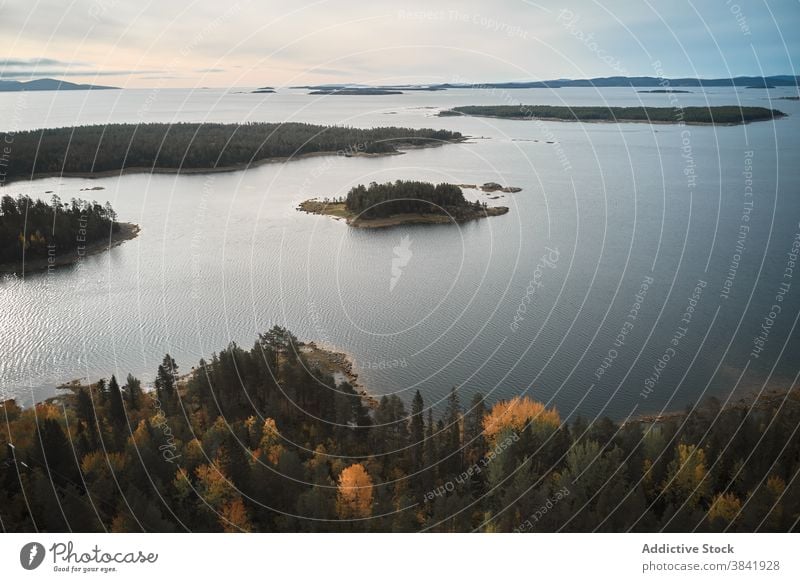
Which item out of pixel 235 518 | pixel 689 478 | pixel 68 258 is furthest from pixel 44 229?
pixel 689 478

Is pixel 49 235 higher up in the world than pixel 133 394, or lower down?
higher up

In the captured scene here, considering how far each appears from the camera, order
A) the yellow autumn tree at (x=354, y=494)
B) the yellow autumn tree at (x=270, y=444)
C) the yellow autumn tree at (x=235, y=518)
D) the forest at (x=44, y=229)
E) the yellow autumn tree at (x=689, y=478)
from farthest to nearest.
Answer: the forest at (x=44, y=229) < the yellow autumn tree at (x=270, y=444) < the yellow autumn tree at (x=689, y=478) < the yellow autumn tree at (x=354, y=494) < the yellow autumn tree at (x=235, y=518)

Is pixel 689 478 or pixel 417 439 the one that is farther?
pixel 417 439

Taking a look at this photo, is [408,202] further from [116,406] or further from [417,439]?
[417,439]

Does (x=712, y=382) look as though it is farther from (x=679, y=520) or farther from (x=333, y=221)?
(x=333, y=221)

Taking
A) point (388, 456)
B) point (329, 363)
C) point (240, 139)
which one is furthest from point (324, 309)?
point (240, 139)

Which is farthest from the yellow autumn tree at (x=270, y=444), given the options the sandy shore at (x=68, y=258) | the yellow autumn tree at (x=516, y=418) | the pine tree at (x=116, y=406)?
the sandy shore at (x=68, y=258)
